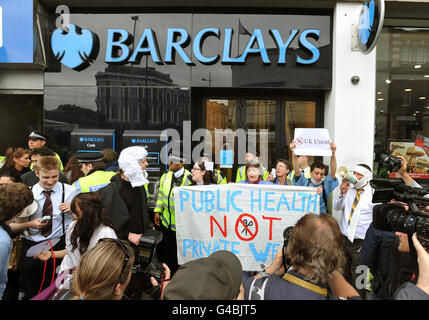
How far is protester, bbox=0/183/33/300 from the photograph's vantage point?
7.84 feet

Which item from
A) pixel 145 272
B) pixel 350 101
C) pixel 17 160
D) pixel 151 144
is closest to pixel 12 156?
pixel 17 160

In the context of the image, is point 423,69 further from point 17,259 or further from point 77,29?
point 17,259

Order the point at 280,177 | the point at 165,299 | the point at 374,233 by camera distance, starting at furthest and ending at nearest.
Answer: the point at 280,177 → the point at 374,233 → the point at 165,299

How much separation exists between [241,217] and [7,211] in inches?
89.2

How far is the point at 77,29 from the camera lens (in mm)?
6828

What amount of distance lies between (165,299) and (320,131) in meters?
3.90

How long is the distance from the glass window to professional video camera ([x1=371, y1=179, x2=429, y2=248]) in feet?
15.8

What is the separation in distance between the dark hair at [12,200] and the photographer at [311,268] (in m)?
2.06

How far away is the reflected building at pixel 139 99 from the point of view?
6852 mm

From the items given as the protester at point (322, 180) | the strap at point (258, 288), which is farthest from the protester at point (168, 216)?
the strap at point (258, 288)

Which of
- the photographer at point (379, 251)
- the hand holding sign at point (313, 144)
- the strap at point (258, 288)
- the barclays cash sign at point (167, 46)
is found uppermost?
the barclays cash sign at point (167, 46)

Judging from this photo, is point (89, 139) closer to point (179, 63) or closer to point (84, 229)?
point (179, 63)

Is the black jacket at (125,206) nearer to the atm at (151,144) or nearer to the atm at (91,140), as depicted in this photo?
the atm at (151,144)
